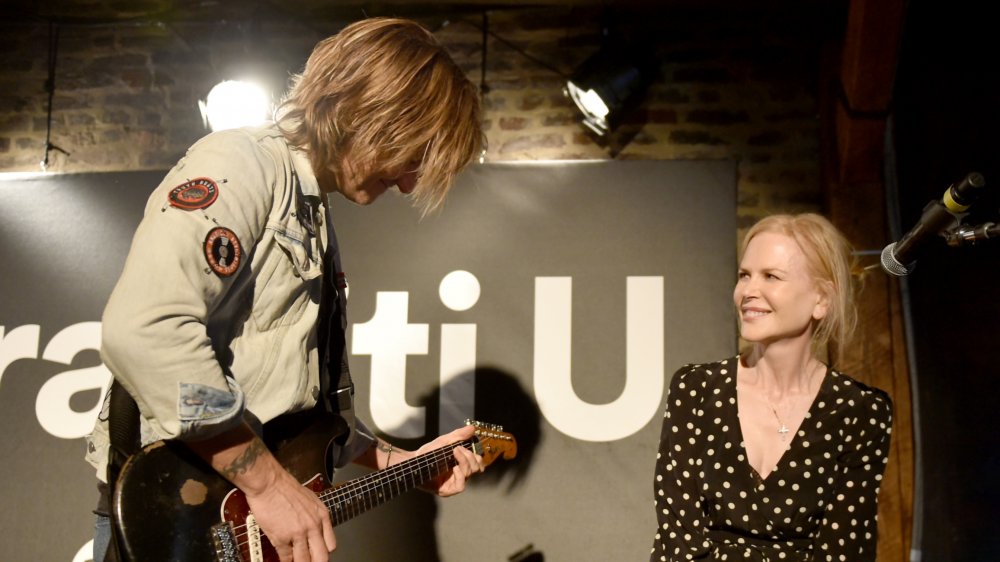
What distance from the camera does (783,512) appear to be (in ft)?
7.38

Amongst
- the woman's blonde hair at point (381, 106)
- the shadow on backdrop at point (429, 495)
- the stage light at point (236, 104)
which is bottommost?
the shadow on backdrop at point (429, 495)

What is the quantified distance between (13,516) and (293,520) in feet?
8.69

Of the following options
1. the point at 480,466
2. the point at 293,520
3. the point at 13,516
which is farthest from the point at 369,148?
the point at 13,516

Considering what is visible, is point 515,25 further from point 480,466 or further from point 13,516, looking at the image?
point 13,516

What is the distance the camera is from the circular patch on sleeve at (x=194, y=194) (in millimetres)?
1544

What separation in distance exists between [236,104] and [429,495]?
1.82m

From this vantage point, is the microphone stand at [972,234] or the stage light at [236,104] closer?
the microphone stand at [972,234]

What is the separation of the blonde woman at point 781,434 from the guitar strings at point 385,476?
0.61 metres

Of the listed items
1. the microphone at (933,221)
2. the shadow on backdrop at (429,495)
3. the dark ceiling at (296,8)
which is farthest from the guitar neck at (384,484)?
the dark ceiling at (296,8)

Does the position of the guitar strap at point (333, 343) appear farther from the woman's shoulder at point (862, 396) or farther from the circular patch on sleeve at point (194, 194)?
the woman's shoulder at point (862, 396)

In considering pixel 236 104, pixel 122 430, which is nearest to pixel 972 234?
pixel 122 430

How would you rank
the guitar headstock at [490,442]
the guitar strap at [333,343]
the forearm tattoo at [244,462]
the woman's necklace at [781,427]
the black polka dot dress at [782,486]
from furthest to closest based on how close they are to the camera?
1. the guitar headstock at [490,442]
2. the woman's necklace at [781,427]
3. the black polka dot dress at [782,486]
4. the guitar strap at [333,343]
5. the forearm tattoo at [244,462]

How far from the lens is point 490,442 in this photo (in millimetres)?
2695

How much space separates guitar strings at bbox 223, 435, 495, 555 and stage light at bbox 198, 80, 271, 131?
1837 millimetres
